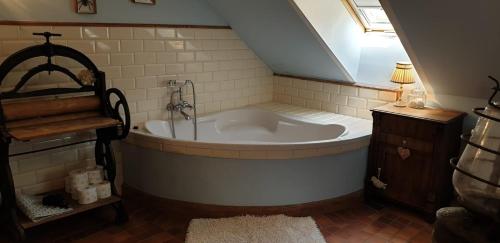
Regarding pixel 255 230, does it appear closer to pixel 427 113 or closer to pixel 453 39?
pixel 427 113

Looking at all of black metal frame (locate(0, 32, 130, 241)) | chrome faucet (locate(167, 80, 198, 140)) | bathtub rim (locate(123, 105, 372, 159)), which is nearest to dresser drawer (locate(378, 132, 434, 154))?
bathtub rim (locate(123, 105, 372, 159))

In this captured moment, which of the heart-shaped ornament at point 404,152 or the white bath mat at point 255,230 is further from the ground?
the heart-shaped ornament at point 404,152

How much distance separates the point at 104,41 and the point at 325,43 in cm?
174

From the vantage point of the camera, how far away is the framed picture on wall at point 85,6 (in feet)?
9.18

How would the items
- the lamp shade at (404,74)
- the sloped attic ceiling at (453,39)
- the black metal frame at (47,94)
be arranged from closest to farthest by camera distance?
the sloped attic ceiling at (453,39), the black metal frame at (47,94), the lamp shade at (404,74)

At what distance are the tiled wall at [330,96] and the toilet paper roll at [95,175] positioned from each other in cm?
211

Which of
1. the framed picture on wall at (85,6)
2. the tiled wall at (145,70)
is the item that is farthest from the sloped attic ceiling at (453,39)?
the framed picture on wall at (85,6)

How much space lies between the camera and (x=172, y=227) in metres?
2.75

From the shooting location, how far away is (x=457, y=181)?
1056mm

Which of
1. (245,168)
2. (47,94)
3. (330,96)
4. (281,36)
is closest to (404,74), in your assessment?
(330,96)

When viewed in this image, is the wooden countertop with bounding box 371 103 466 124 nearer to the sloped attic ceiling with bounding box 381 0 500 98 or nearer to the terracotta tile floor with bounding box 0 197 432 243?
the sloped attic ceiling with bounding box 381 0 500 98

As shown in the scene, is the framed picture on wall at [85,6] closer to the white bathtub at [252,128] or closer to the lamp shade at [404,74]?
the white bathtub at [252,128]

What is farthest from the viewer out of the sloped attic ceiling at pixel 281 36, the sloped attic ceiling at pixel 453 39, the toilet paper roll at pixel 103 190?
the sloped attic ceiling at pixel 281 36

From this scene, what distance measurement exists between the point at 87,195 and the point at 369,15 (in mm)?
2595
